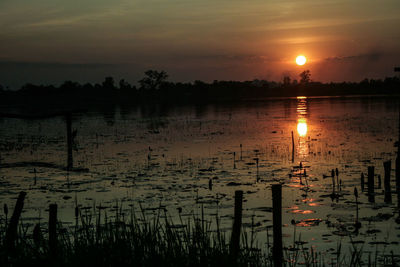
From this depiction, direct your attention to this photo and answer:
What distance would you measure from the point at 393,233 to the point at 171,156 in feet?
39.6

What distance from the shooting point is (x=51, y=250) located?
632 cm

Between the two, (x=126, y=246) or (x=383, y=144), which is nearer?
(x=126, y=246)

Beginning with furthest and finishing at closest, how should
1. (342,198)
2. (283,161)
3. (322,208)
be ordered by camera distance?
1. (283,161)
2. (342,198)
3. (322,208)

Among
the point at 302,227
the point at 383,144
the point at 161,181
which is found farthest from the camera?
the point at 383,144

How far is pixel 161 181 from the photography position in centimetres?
1479

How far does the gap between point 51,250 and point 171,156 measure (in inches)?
552

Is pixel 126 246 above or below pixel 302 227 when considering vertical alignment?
above

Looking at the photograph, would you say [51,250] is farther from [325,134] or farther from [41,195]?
[325,134]

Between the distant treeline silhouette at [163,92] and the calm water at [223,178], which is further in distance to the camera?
the distant treeline silhouette at [163,92]

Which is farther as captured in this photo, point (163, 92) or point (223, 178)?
point (163, 92)

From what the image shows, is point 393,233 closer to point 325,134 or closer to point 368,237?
point 368,237

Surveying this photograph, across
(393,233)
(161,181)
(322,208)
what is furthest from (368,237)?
(161,181)

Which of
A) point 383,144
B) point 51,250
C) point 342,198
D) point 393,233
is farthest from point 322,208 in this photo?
point 383,144

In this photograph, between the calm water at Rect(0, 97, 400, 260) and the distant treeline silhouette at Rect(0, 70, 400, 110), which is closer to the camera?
the calm water at Rect(0, 97, 400, 260)
